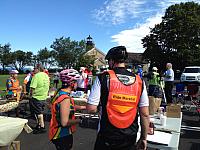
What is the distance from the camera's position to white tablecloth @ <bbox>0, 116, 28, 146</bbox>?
9.74ft

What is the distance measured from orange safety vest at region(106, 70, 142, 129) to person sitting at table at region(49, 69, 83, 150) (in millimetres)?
680

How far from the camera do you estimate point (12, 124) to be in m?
3.07

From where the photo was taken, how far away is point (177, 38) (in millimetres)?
45156

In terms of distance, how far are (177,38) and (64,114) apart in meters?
44.6

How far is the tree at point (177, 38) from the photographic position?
43331 millimetres

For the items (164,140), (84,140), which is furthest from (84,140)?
(164,140)

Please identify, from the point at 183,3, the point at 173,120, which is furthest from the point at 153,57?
the point at 173,120

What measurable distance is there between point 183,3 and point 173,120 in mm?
46688

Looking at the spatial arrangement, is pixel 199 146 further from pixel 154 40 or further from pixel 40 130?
pixel 154 40

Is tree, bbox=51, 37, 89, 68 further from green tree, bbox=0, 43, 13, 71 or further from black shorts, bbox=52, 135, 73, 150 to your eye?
black shorts, bbox=52, 135, 73, 150

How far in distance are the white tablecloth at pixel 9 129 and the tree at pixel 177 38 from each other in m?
41.6

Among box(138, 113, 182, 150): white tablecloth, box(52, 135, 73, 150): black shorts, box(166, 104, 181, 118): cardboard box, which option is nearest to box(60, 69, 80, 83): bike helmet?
box(52, 135, 73, 150): black shorts

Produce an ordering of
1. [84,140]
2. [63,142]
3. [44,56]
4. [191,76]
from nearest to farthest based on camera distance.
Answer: [63,142] < [84,140] < [191,76] < [44,56]

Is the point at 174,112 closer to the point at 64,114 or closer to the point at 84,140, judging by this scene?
the point at 84,140
